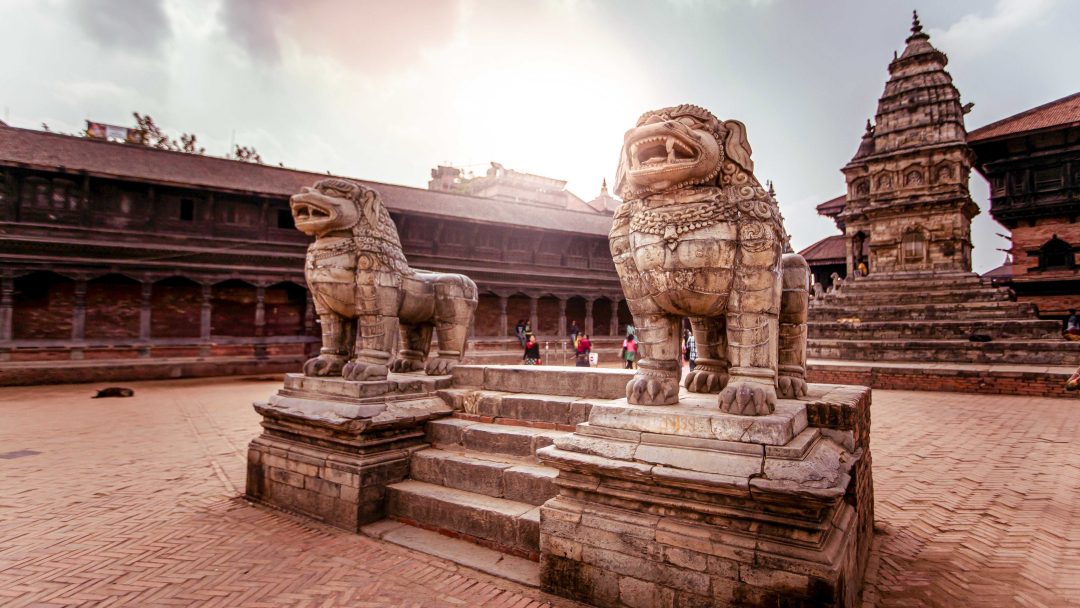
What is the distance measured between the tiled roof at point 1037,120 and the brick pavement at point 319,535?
22.8 meters

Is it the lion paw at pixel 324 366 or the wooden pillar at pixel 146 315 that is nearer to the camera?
the lion paw at pixel 324 366

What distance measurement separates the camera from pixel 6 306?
14.7 m

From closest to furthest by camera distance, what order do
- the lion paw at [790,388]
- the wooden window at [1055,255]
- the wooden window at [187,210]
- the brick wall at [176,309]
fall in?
the lion paw at [790,388]
the brick wall at [176,309]
the wooden window at [187,210]
the wooden window at [1055,255]

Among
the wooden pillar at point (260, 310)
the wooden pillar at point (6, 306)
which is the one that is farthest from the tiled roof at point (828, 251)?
the wooden pillar at point (6, 306)

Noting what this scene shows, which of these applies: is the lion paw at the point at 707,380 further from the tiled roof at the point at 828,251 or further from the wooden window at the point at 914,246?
the tiled roof at the point at 828,251

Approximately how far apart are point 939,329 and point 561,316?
15.1 m

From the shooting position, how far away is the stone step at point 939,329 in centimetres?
1355

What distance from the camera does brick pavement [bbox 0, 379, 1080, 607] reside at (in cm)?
298

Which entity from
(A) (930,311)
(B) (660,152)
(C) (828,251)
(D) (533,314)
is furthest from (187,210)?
(C) (828,251)

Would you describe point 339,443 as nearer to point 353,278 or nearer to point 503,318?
point 353,278

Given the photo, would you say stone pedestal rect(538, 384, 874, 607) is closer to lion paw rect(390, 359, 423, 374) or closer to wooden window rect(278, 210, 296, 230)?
lion paw rect(390, 359, 423, 374)

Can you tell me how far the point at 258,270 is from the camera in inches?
723

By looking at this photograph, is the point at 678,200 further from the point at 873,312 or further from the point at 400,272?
the point at 873,312

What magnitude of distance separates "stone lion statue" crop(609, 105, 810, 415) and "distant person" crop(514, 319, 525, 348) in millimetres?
19521
